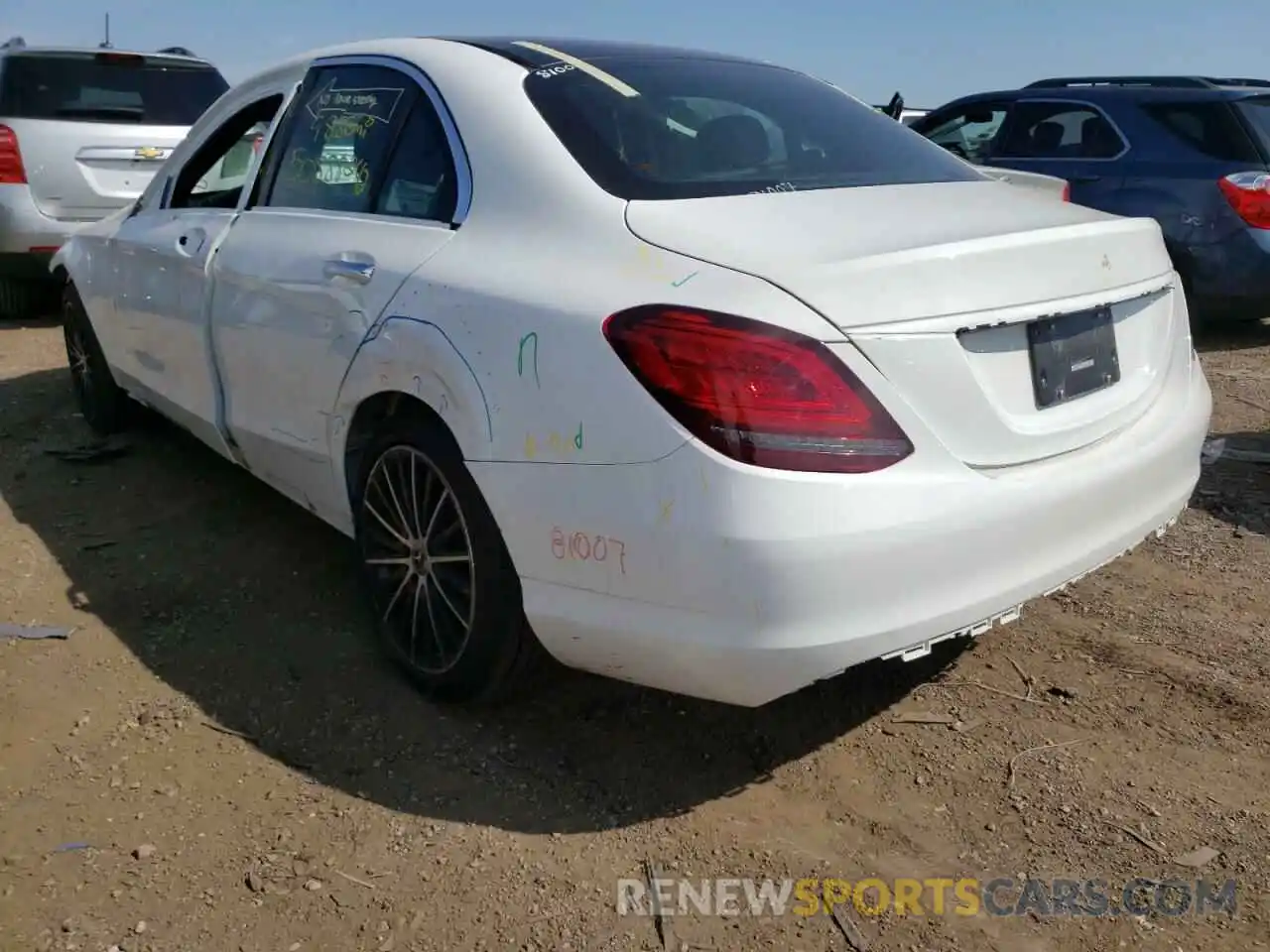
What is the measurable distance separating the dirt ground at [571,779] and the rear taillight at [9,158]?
5.00 m

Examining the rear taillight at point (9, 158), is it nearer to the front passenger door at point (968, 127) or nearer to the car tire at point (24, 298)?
the car tire at point (24, 298)

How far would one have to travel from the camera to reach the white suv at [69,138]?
7.81 metres

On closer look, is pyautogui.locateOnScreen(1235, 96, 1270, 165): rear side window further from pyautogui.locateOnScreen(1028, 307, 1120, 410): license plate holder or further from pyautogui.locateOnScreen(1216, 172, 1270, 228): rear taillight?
pyautogui.locateOnScreen(1028, 307, 1120, 410): license plate holder

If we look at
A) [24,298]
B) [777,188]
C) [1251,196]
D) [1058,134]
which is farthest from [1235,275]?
[24,298]

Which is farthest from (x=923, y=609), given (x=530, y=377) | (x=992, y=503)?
(x=530, y=377)

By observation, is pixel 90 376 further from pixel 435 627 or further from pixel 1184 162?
pixel 1184 162

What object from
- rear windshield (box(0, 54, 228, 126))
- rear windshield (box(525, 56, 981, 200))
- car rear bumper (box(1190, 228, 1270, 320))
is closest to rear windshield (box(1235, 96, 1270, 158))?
car rear bumper (box(1190, 228, 1270, 320))

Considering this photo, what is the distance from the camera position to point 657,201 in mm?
2537

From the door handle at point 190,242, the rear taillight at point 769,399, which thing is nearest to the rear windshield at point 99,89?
the door handle at point 190,242

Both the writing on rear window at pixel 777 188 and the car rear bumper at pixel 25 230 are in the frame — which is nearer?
the writing on rear window at pixel 777 188

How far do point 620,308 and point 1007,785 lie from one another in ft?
4.67

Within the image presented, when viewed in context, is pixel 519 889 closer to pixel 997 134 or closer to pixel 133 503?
pixel 133 503

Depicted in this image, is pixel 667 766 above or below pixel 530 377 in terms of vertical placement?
below

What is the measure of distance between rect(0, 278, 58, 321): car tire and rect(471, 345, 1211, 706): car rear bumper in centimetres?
705
